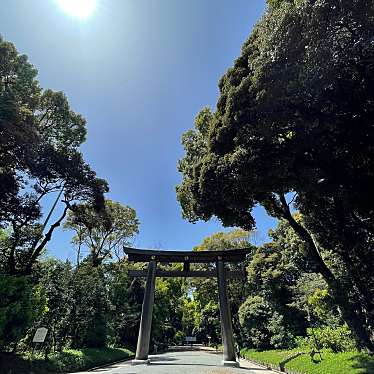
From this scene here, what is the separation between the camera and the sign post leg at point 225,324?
15344mm

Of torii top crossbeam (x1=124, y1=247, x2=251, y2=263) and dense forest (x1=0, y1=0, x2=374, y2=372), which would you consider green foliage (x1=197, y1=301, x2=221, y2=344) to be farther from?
torii top crossbeam (x1=124, y1=247, x2=251, y2=263)

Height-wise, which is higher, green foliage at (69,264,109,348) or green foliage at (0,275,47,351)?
green foliage at (69,264,109,348)

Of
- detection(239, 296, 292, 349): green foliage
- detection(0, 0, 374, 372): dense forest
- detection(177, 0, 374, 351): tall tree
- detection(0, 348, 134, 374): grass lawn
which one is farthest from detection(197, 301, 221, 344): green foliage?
detection(177, 0, 374, 351): tall tree

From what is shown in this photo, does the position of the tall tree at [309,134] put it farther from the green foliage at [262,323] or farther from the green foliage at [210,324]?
the green foliage at [210,324]

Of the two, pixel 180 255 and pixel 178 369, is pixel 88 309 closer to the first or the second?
pixel 180 255

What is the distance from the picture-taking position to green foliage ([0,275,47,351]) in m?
10.5

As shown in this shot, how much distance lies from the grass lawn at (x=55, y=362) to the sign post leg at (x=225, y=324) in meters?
6.87

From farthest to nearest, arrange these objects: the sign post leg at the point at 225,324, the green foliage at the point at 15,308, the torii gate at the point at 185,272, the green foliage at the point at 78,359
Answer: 1. the torii gate at the point at 185,272
2. the sign post leg at the point at 225,324
3. the green foliage at the point at 78,359
4. the green foliage at the point at 15,308

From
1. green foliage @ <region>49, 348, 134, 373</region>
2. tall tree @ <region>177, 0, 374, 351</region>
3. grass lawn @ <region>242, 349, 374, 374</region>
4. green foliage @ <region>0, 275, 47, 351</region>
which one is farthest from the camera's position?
green foliage @ <region>49, 348, 134, 373</region>

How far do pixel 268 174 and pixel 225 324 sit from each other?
10952 millimetres

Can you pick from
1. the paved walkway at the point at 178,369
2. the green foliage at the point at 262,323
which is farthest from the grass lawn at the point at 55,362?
the green foliage at the point at 262,323

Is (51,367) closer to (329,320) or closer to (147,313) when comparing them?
(147,313)

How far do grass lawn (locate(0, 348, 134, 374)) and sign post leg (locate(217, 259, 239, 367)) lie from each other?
6.87 m

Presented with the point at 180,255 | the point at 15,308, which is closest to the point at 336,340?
the point at 180,255
